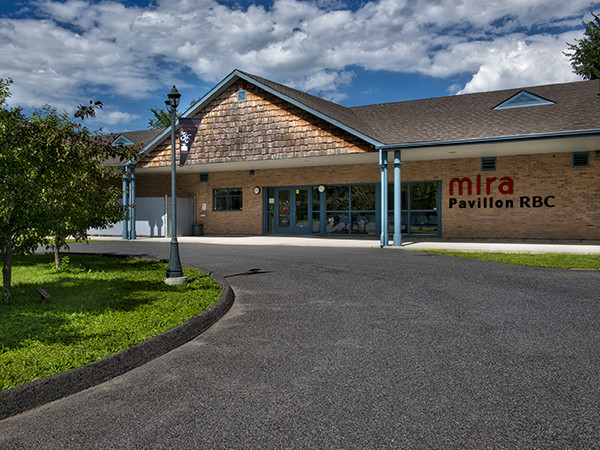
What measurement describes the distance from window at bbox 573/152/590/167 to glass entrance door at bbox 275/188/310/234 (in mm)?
11535

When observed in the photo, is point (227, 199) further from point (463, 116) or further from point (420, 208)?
point (463, 116)

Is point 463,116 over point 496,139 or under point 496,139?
over

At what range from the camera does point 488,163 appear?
64.1 feet

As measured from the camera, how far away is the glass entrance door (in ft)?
77.1

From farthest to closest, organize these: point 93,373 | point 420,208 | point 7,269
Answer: point 420,208, point 7,269, point 93,373

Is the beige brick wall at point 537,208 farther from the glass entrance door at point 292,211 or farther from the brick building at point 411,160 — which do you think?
the glass entrance door at point 292,211

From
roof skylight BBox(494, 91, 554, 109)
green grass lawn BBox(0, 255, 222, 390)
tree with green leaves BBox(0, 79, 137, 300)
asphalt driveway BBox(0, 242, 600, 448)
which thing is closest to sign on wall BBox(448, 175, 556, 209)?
roof skylight BBox(494, 91, 554, 109)

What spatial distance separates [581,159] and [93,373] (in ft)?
63.0

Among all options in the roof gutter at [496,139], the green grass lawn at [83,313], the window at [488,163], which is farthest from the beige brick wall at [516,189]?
the green grass lawn at [83,313]

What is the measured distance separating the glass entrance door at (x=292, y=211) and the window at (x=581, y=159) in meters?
11.5

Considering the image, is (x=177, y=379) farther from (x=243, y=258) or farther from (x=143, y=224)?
(x=143, y=224)

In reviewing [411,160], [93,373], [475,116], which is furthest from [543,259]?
[93,373]

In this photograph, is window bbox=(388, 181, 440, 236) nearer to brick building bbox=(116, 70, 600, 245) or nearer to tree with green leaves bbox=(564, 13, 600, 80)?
brick building bbox=(116, 70, 600, 245)

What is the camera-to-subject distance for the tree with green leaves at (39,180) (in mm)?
6684
